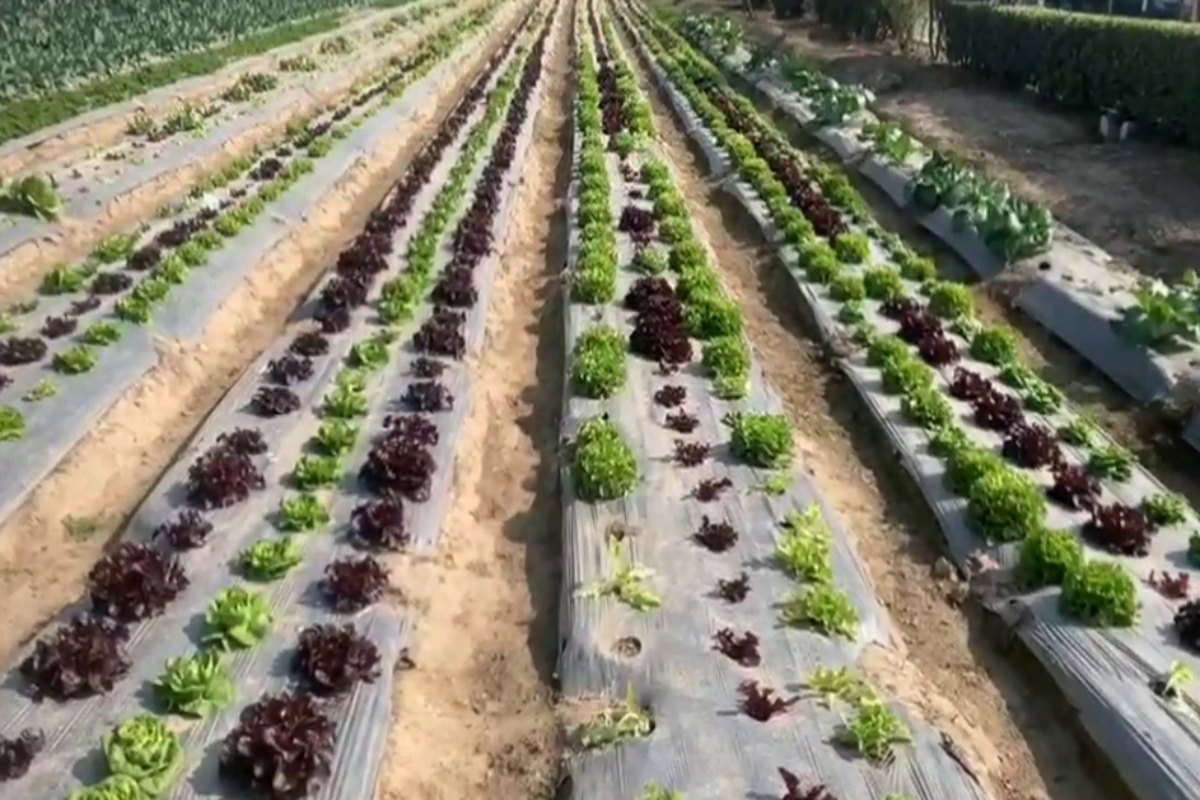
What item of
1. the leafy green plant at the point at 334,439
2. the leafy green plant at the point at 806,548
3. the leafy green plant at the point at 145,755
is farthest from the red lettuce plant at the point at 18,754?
the leafy green plant at the point at 806,548

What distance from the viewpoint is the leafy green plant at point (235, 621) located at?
8508 mm

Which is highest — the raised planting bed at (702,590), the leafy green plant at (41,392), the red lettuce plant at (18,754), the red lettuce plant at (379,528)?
the leafy green plant at (41,392)

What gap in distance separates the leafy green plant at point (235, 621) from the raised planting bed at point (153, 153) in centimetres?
996

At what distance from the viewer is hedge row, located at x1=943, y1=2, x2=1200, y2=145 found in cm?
2120

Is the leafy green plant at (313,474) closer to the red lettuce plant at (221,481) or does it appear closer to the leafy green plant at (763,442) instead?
the red lettuce plant at (221,481)

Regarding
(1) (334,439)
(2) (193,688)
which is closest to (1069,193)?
(1) (334,439)

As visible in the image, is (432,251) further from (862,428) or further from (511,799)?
(511,799)

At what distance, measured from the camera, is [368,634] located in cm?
877

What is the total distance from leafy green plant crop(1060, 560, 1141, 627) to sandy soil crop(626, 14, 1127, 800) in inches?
22.7

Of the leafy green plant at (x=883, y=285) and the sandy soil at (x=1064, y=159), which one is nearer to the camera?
the leafy green plant at (x=883, y=285)

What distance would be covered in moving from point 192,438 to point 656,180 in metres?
10.9

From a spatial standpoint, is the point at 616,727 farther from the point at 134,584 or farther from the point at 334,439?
the point at 334,439

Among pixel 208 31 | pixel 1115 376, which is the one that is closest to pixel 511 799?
pixel 1115 376

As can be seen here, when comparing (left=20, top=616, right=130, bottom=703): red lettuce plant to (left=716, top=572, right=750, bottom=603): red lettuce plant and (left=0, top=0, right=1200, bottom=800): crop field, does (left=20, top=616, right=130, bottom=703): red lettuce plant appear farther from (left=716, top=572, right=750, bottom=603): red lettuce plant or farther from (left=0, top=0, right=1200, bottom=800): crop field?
(left=716, top=572, right=750, bottom=603): red lettuce plant
